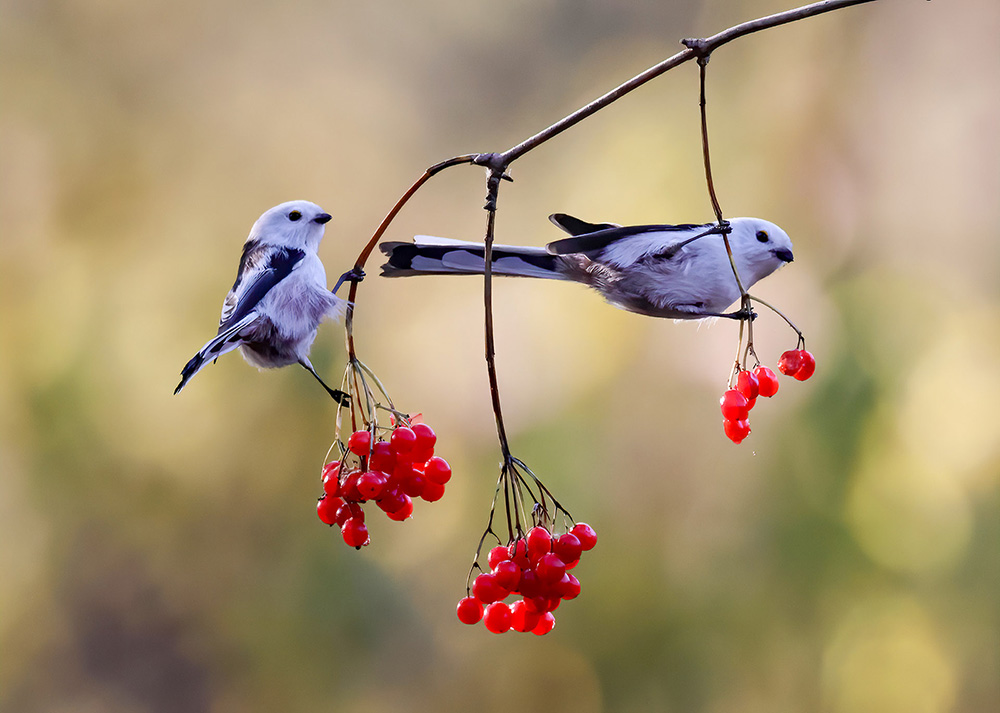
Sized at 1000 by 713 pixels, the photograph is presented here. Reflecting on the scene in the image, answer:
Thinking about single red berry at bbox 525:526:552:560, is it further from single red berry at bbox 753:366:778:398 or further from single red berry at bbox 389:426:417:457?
single red berry at bbox 753:366:778:398

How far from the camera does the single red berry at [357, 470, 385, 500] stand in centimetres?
81

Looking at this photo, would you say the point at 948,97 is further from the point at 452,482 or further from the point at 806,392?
the point at 452,482

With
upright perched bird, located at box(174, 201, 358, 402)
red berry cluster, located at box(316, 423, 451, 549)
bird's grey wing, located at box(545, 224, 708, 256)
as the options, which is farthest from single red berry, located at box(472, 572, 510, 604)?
bird's grey wing, located at box(545, 224, 708, 256)

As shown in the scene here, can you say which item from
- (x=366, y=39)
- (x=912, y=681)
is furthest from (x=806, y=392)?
(x=366, y=39)

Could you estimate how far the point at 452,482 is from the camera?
339 centimetres

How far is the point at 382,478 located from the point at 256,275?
334 millimetres

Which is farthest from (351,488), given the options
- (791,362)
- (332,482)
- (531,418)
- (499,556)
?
(531,418)

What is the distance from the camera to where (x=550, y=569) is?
0.82m

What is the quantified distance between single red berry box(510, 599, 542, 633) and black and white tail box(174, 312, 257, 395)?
40cm

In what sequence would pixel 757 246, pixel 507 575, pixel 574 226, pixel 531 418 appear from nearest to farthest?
pixel 507 575 → pixel 757 246 → pixel 574 226 → pixel 531 418

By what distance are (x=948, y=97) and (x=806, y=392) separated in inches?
51.7

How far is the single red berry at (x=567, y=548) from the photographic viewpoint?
2.73ft

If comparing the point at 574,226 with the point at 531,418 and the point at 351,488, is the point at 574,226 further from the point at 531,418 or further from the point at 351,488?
the point at 531,418

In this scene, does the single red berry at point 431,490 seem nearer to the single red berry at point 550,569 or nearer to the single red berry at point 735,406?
the single red berry at point 550,569
